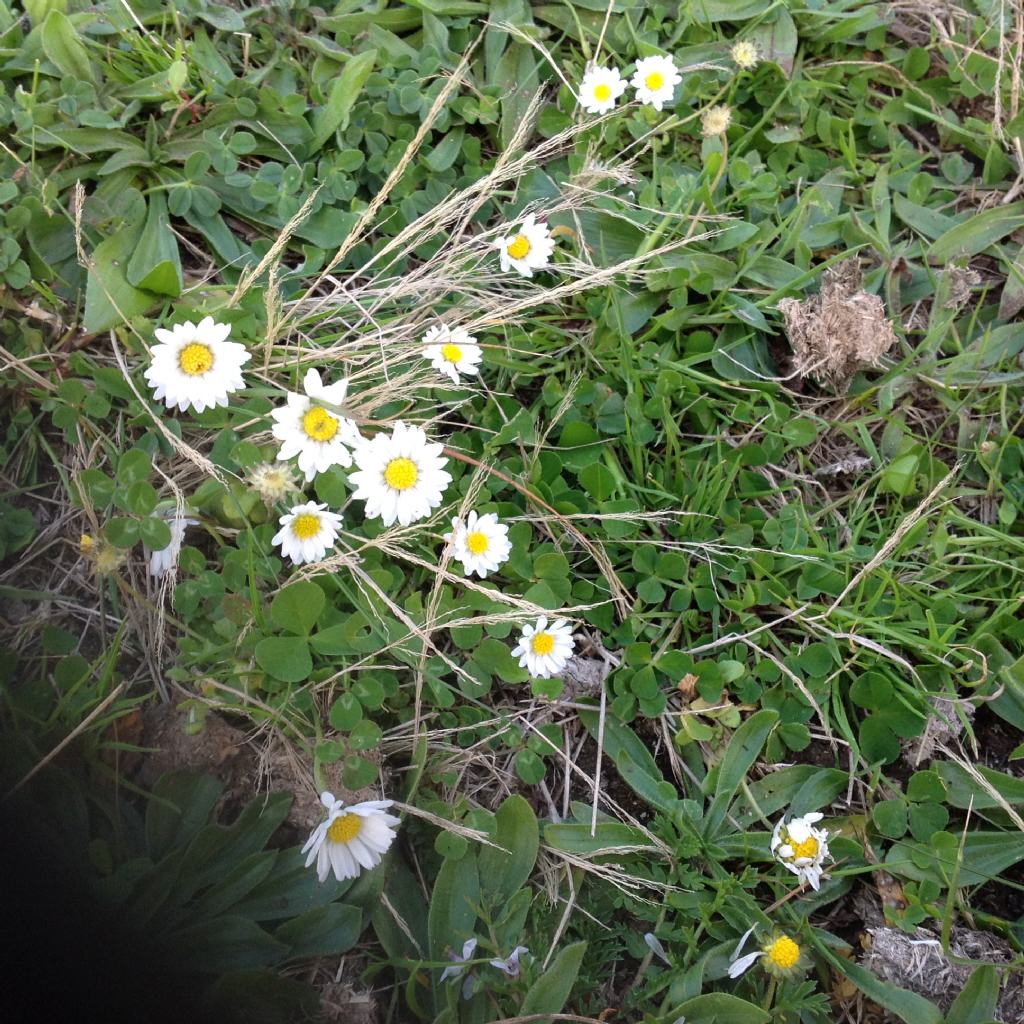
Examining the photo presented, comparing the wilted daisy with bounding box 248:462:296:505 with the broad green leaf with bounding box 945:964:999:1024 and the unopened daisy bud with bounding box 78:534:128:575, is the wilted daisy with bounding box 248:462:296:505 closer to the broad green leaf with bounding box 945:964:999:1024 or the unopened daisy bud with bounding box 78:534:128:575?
the unopened daisy bud with bounding box 78:534:128:575

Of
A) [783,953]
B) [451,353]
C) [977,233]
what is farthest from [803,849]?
[977,233]

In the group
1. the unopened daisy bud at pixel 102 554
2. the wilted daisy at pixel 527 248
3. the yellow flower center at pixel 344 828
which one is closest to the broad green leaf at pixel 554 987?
the yellow flower center at pixel 344 828

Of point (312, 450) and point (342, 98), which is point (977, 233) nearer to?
point (342, 98)

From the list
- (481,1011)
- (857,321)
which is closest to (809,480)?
(857,321)

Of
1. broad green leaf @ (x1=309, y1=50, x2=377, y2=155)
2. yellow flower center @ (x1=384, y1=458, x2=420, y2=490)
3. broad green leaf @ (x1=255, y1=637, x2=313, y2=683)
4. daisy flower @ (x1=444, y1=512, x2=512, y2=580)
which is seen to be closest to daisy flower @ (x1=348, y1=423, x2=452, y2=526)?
yellow flower center @ (x1=384, y1=458, x2=420, y2=490)

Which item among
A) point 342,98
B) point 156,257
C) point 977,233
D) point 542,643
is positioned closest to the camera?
point 542,643

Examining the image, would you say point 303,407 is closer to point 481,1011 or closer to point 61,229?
point 61,229
